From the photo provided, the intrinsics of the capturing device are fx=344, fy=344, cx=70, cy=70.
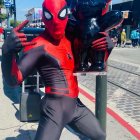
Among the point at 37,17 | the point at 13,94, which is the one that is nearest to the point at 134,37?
the point at 37,17

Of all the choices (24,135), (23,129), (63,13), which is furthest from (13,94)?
(63,13)

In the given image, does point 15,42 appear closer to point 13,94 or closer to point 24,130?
point 24,130

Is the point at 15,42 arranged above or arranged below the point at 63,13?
below

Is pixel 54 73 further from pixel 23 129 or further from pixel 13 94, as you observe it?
pixel 13 94

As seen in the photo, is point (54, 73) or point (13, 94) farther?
point (13, 94)

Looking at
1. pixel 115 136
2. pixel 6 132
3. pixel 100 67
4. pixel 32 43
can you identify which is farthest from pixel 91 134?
pixel 6 132

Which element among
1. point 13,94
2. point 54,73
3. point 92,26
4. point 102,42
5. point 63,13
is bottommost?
point 13,94

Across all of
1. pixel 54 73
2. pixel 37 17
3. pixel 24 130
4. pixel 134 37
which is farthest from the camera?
pixel 134 37

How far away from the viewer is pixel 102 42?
3371 millimetres

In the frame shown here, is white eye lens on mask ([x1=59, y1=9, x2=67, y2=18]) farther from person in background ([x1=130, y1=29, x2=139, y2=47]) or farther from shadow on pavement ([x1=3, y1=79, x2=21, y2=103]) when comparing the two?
person in background ([x1=130, y1=29, x2=139, y2=47])

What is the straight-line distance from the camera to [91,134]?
3.45 meters

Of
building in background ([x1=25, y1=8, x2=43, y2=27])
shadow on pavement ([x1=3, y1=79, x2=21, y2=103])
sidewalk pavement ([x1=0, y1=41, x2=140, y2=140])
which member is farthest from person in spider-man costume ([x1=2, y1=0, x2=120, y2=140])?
shadow on pavement ([x1=3, y1=79, x2=21, y2=103])

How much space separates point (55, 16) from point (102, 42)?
0.55 m

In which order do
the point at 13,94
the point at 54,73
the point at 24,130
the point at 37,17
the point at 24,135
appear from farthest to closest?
1. the point at 37,17
2. the point at 13,94
3. the point at 24,130
4. the point at 24,135
5. the point at 54,73
